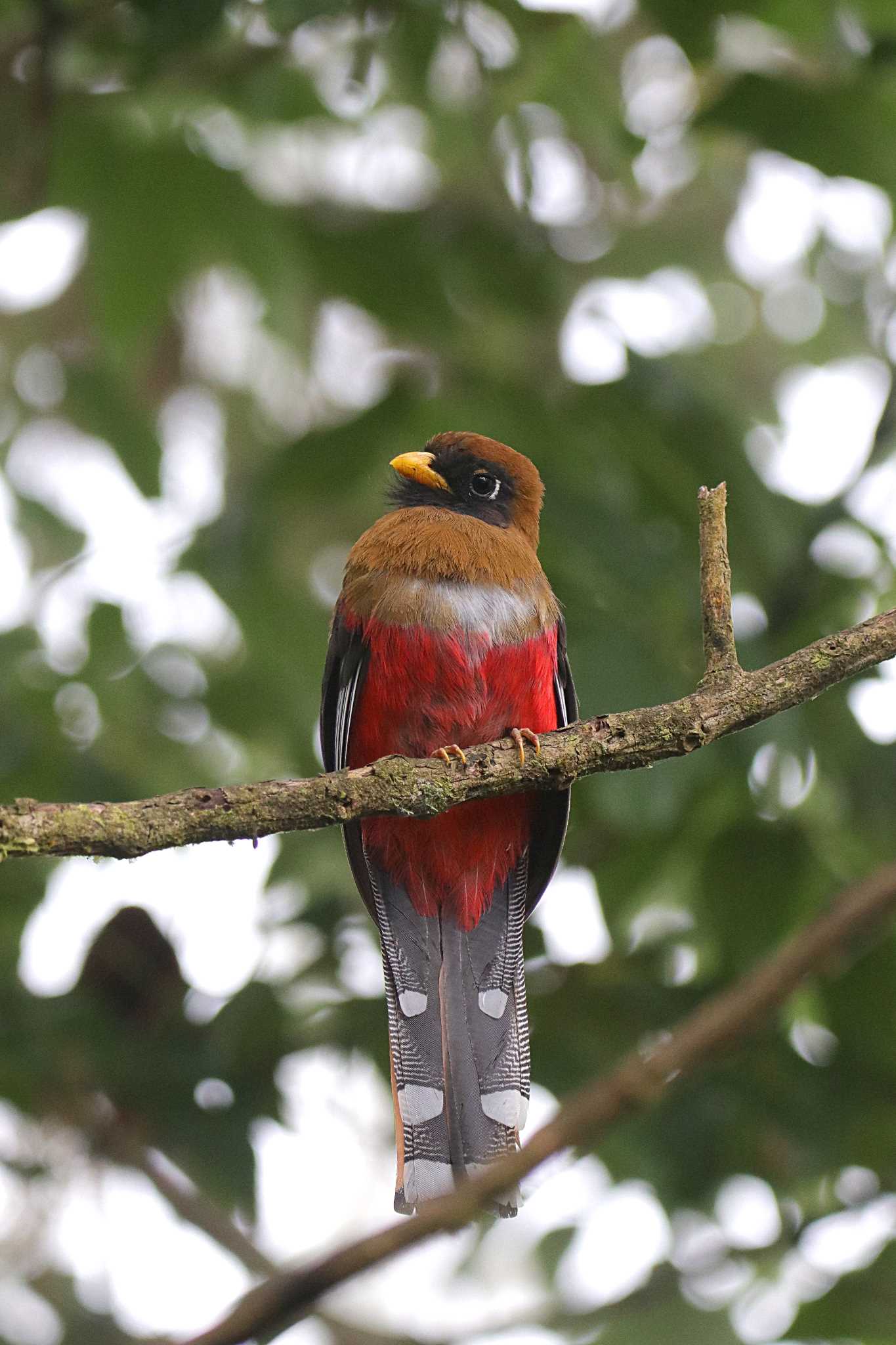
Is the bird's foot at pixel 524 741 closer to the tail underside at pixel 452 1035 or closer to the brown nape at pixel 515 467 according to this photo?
the tail underside at pixel 452 1035

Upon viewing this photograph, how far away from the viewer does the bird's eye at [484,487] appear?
4.12 meters

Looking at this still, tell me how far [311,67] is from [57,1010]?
11.3 feet

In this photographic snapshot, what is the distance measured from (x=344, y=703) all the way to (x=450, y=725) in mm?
343

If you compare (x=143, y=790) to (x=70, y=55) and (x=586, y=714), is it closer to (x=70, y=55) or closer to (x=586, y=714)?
(x=586, y=714)

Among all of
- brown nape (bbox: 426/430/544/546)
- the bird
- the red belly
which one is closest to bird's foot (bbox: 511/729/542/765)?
the bird

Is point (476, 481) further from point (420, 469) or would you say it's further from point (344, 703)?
point (344, 703)

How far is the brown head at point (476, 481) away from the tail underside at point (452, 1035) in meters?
0.99

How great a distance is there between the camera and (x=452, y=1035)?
3.67m

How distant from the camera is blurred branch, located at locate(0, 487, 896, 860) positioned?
8.17 ft

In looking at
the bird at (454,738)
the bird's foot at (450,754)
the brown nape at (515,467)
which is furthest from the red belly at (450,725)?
the brown nape at (515,467)

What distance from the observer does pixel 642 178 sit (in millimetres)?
7527

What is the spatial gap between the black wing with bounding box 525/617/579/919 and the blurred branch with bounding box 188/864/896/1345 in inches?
32.5

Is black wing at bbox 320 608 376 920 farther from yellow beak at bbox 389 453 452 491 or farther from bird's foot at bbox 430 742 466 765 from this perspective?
bird's foot at bbox 430 742 466 765

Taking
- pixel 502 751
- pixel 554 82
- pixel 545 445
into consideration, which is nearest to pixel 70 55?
pixel 554 82
